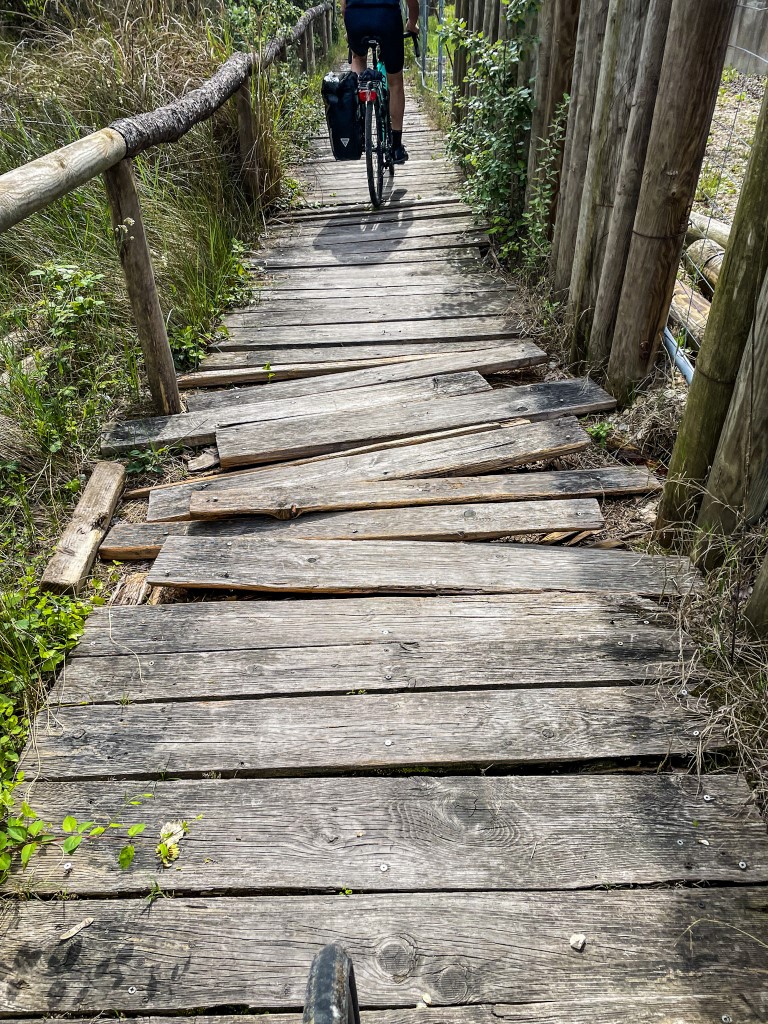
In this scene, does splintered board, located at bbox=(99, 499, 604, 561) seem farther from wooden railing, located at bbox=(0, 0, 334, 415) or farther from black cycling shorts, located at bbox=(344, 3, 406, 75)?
black cycling shorts, located at bbox=(344, 3, 406, 75)

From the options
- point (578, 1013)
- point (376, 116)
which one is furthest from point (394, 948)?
point (376, 116)

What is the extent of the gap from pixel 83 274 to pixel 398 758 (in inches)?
125

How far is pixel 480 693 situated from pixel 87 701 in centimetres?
121

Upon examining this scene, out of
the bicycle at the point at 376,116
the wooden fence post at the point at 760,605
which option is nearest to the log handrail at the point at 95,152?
the bicycle at the point at 376,116

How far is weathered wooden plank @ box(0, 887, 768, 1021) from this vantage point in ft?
5.05

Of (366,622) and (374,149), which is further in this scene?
(374,149)

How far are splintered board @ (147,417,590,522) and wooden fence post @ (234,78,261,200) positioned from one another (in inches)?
154

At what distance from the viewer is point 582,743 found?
204 cm

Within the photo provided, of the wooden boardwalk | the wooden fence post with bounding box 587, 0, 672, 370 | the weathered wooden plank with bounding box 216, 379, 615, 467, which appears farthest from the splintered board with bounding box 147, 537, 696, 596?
the wooden fence post with bounding box 587, 0, 672, 370

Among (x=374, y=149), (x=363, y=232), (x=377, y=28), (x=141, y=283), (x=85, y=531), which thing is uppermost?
(x=377, y=28)

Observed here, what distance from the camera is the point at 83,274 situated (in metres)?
3.92

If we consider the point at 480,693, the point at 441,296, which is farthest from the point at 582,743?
the point at 441,296

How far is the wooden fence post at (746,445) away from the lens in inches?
85.2

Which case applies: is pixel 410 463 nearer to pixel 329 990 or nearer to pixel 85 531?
pixel 85 531
